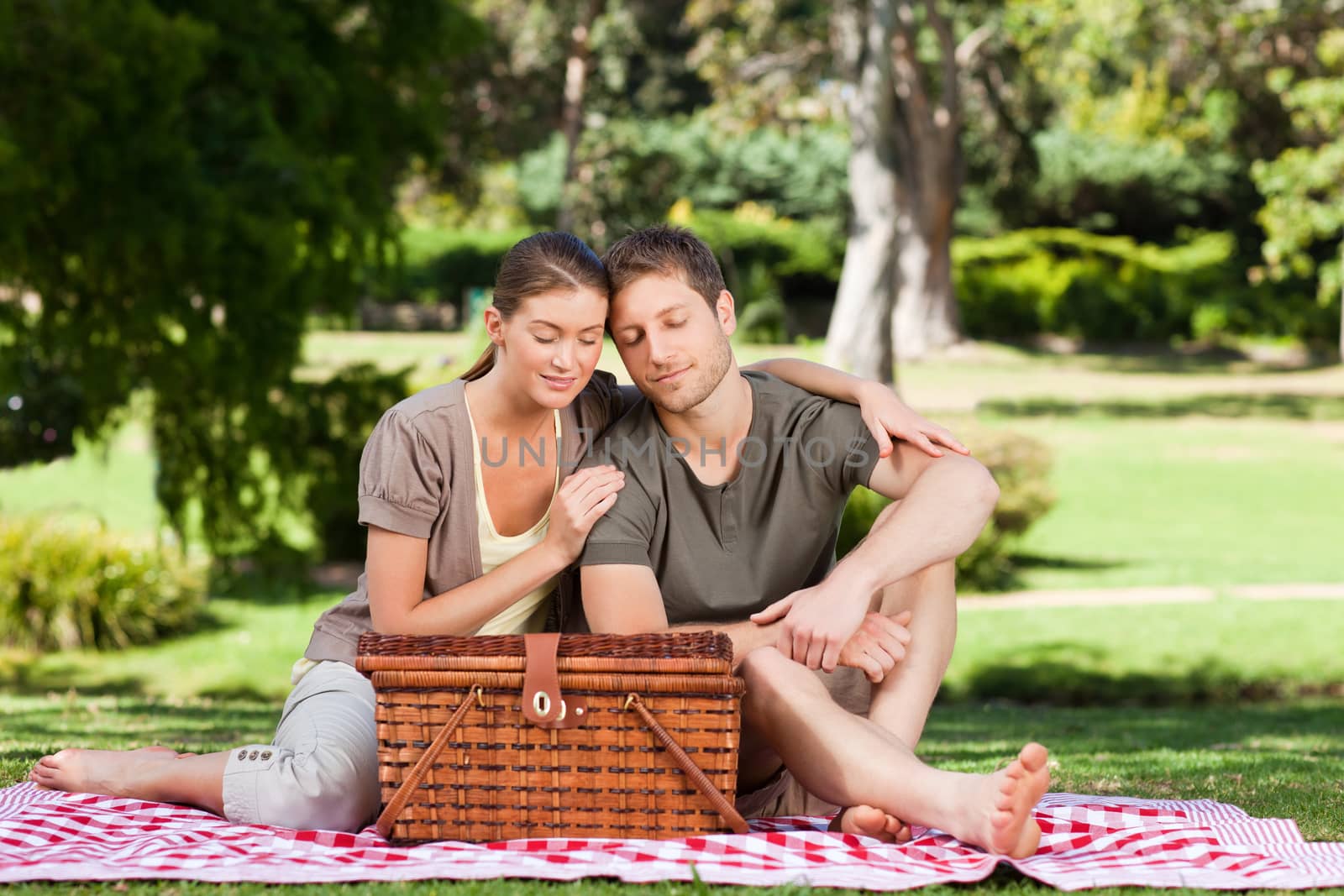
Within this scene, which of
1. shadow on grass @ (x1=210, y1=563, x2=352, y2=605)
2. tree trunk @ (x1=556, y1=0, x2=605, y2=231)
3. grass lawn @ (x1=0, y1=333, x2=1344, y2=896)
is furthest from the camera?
tree trunk @ (x1=556, y1=0, x2=605, y2=231)

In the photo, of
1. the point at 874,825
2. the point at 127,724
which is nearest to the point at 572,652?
the point at 874,825

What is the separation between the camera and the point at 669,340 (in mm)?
3477

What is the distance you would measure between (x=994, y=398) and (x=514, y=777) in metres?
20.3

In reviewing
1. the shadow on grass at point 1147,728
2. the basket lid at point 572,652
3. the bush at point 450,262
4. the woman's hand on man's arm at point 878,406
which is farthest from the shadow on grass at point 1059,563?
the bush at point 450,262

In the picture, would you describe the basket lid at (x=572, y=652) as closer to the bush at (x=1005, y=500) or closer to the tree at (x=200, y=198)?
the tree at (x=200, y=198)

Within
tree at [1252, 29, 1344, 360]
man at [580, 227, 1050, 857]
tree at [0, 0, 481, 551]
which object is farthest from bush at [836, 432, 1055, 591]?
man at [580, 227, 1050, 857]

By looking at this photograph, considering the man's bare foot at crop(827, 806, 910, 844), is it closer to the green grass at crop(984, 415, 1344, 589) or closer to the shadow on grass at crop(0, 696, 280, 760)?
the shadow on grass at crop(0, 696, 280, 760)

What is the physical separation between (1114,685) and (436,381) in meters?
5.29

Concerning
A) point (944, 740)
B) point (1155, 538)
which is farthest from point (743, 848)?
point (1155, 538)

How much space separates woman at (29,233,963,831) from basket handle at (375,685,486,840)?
0.20 metres

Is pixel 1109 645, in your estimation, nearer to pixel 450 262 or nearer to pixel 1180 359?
pixel 1180 359

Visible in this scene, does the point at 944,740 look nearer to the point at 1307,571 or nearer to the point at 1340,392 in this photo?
the point at 1307,571

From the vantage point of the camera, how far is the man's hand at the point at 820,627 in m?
3.21

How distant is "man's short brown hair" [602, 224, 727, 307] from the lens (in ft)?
11.5
